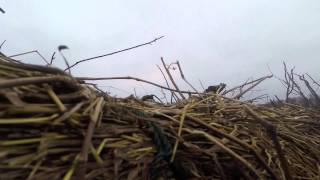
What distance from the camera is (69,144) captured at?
1.68 m

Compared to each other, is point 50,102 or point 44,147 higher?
point 50,102

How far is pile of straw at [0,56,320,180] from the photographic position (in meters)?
1.58

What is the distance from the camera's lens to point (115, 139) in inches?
73.4

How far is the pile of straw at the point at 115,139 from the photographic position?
1577mm

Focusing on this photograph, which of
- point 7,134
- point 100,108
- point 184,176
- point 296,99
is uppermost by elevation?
point 296,99

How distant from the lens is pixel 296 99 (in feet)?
17.0

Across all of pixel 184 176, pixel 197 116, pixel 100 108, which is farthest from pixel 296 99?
pixel 100 108

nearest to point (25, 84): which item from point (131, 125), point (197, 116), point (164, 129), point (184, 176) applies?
point (131, 125)

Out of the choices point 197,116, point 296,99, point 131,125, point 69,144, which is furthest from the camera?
point 296,99

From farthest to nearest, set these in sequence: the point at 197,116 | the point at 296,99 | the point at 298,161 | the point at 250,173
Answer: the point at 296,99 < the point at 298,161 < the point at 197,116 < the point at 250,173

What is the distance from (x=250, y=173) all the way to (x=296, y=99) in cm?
Result: 327

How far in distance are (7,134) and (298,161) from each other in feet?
5.55

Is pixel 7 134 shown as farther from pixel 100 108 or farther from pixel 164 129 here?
pixel 164 129

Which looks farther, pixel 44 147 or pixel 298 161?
pixel 298 161
